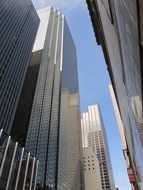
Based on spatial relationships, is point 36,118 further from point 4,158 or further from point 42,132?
point 4,158

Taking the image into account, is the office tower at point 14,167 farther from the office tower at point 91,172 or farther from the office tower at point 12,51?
the office tower at point 91,172

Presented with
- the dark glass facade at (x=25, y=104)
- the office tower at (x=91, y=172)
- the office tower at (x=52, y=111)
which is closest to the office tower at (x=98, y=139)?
the office tower at (x=91, y=172)

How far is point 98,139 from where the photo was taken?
12694 cm

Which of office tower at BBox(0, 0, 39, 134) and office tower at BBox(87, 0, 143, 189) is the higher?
office tower at BBox(0, 0, 39, 134)

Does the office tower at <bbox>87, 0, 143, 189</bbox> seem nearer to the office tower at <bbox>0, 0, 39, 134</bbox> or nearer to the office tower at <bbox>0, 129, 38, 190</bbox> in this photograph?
the office tower at <bbox>0, 129, 38, 190</bbox>

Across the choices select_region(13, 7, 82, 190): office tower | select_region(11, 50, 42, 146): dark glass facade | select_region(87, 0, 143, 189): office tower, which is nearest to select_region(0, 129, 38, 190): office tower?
select_region(87, 0, 143, 189): office tower

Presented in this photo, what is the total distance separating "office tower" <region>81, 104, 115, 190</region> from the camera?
109m

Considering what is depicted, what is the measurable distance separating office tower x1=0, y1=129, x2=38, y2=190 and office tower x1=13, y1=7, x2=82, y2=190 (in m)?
23.3

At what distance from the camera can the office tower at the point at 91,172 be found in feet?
283

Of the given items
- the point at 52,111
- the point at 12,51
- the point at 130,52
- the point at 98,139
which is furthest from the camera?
the point at 98,139

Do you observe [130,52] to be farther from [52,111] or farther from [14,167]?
[52,111]

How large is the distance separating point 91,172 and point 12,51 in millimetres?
62499

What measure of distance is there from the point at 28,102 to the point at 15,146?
5139cm

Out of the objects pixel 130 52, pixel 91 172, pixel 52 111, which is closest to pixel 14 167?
pixel 130 52
